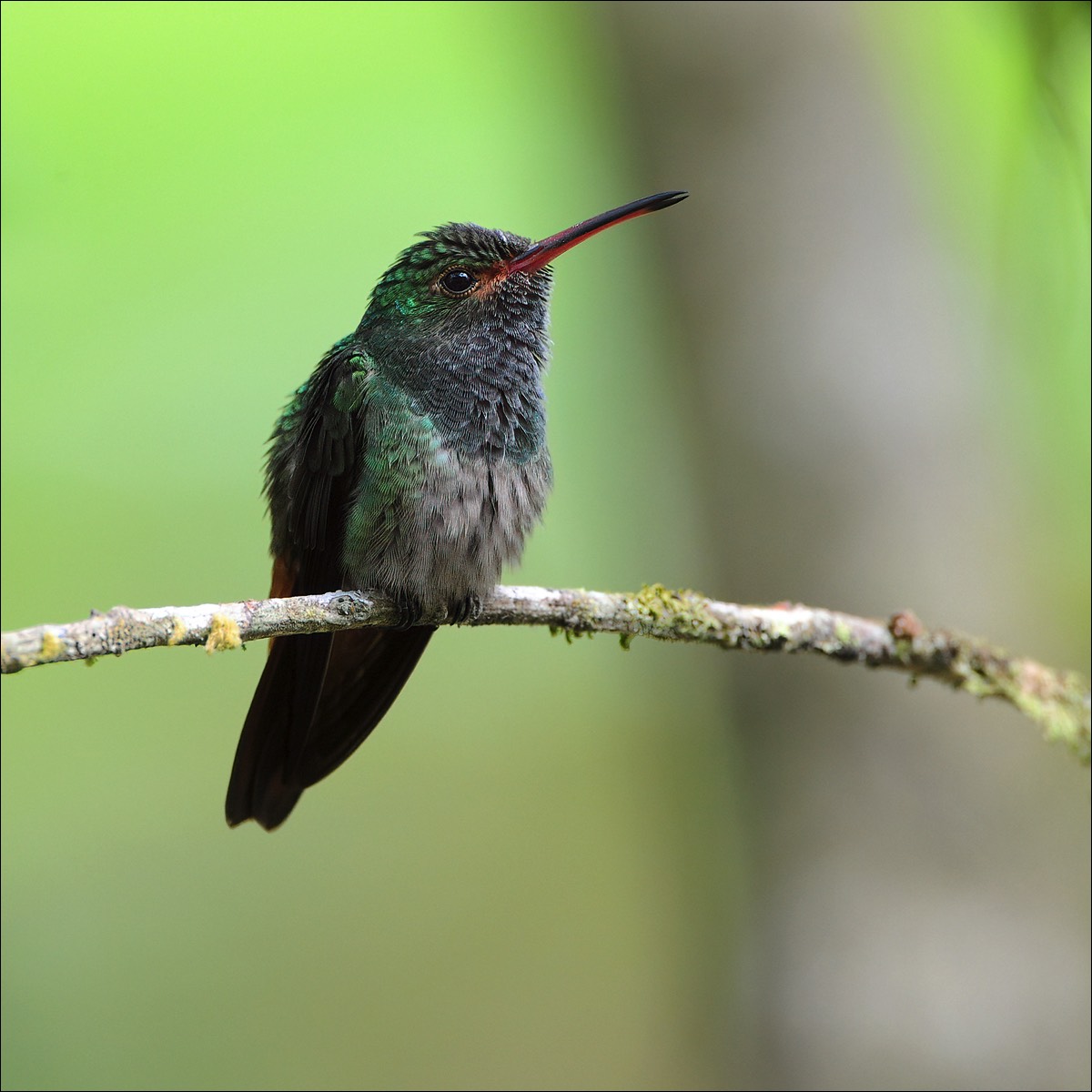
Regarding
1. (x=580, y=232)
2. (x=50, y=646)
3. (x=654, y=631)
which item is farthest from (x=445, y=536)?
(x=50, y=646)

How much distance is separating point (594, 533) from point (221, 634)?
4913 mm

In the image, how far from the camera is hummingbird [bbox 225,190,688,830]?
2.04 meters

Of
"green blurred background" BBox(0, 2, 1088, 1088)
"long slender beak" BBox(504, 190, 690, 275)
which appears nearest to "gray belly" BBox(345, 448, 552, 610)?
"long slender beak" BBox(504, 190, 690, 275)

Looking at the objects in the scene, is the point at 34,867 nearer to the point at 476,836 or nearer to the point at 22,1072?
the point at 22,1072

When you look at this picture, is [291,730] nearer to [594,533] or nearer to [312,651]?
[312,651]

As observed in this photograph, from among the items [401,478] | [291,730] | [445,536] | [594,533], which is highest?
[594,533]

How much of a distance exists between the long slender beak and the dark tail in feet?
2.85

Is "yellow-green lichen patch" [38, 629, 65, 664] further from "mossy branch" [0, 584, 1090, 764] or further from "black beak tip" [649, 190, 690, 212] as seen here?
"black beak tip" [649, 190, 690, 212]

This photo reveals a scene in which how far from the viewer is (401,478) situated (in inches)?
83.0

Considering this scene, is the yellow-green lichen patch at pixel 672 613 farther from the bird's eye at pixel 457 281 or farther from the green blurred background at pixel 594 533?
the green blurred background at pixel 594 533

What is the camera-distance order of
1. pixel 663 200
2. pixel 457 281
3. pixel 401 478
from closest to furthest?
pixel 663 200, pixel 401 478, pixel 457 281

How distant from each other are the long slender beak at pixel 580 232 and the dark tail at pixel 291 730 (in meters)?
0.87

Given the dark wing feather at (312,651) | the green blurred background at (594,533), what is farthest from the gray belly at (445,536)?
the green blurred background at (594,533)

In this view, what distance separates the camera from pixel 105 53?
522 cm
